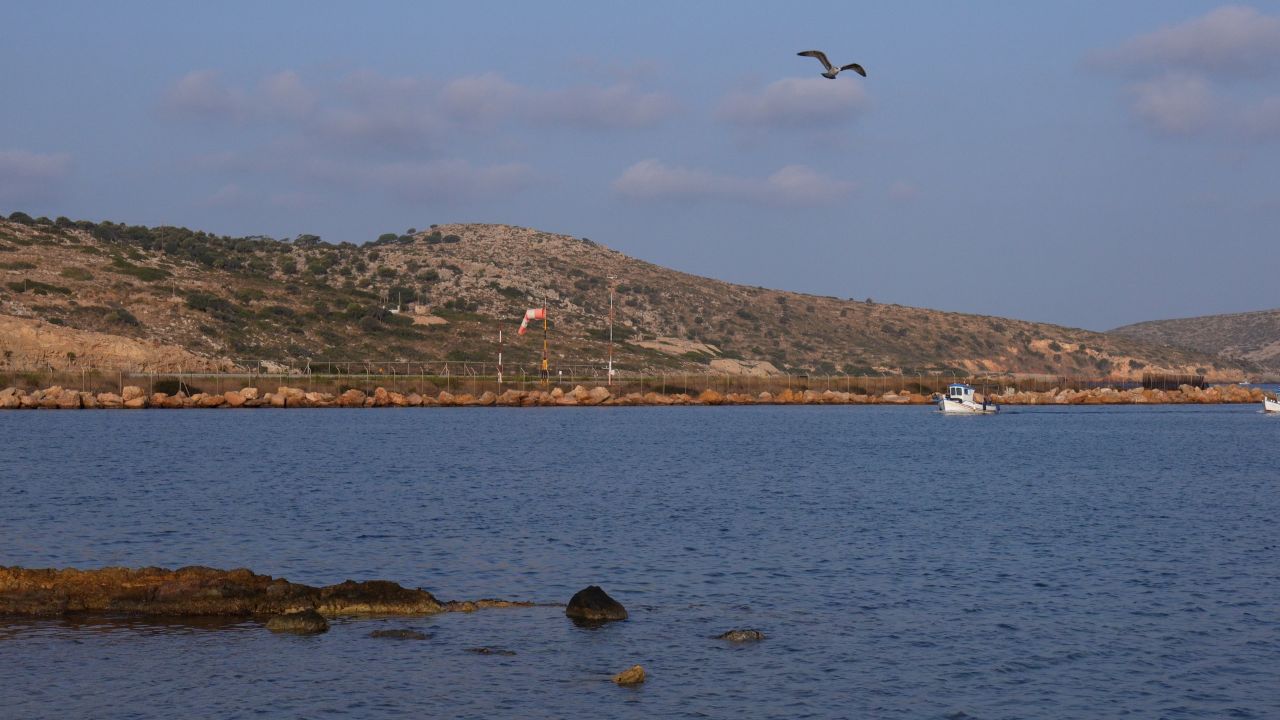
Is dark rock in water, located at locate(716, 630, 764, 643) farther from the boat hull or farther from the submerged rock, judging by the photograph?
the boat hull

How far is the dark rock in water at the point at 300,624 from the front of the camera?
19938mm

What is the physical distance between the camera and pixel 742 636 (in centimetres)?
1991

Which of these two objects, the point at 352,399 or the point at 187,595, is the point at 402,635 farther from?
the point at 352,399

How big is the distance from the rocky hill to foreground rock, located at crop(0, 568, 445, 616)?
267 ft

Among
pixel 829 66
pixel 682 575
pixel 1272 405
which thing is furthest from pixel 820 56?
pixel 1272 405

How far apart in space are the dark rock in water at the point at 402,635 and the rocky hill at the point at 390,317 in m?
85.2

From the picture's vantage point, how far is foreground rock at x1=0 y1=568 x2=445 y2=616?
68.7ft

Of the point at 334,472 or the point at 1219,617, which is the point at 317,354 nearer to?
the point at 334,472

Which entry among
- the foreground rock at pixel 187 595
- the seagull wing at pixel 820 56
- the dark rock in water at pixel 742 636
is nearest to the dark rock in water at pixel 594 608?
the dark rock in water at pixel 742 636

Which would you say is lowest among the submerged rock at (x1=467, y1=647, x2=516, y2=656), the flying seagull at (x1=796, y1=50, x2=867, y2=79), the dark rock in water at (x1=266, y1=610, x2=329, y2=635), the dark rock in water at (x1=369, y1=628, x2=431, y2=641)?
the submerged rock at (x1=467, y1=647, x2=516, y2=656)

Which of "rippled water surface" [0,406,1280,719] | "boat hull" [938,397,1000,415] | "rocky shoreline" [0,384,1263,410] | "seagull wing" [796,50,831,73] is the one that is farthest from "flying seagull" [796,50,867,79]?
"boat hull" [938,397,1000,415]

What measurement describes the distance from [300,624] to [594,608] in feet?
15.2

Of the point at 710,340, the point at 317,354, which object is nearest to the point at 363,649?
the point at 317,354

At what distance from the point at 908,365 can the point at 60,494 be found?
14669 cm
